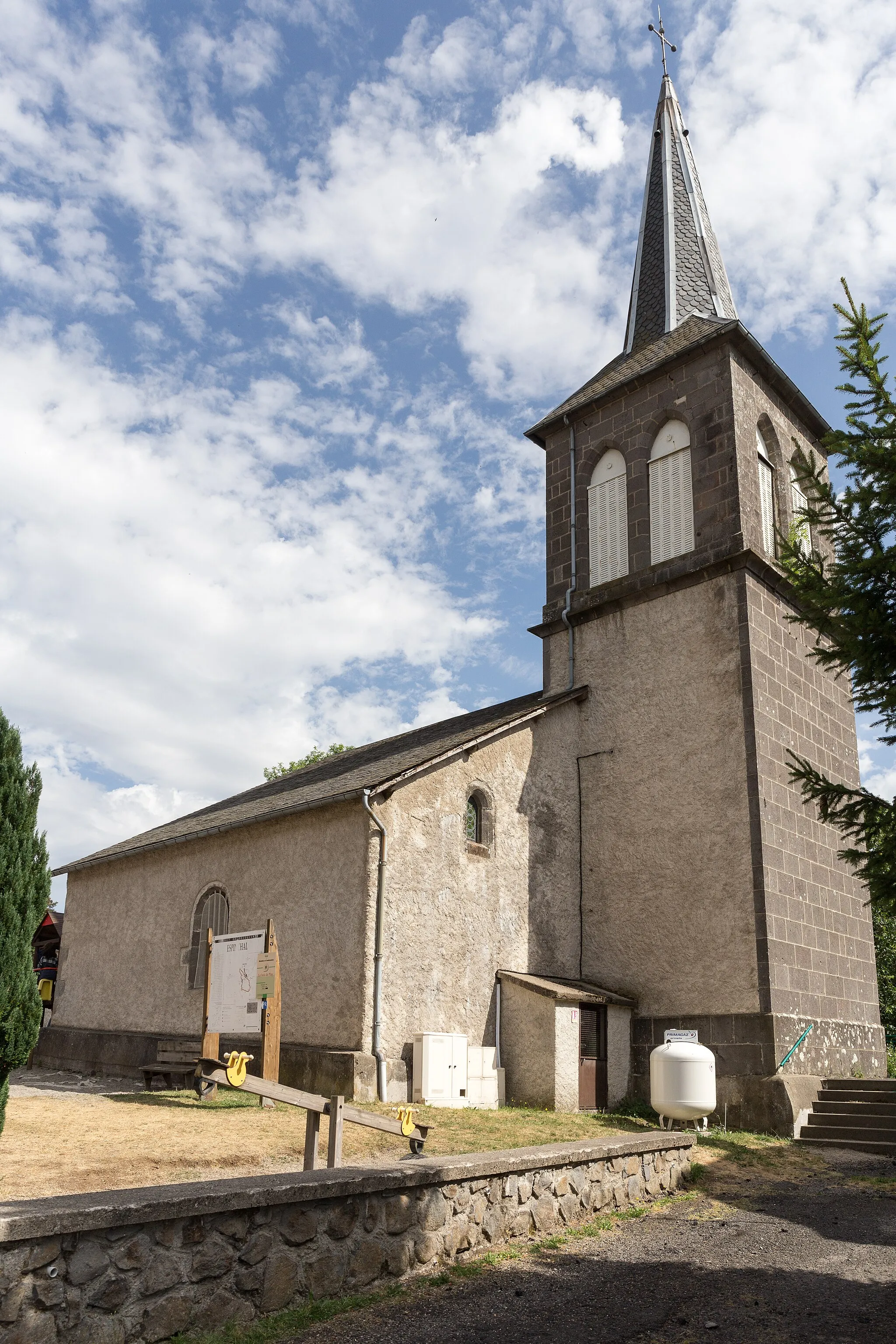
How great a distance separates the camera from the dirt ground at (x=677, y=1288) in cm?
571

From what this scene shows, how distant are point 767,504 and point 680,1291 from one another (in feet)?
47.7

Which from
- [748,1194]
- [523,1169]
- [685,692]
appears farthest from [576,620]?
[523,1169]

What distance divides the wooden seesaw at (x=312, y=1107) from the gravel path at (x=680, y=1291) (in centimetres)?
119

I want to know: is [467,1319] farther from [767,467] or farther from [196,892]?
[767,467]

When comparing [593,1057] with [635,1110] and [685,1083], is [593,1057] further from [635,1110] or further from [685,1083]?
[685,1083]

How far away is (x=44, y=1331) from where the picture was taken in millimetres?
4742

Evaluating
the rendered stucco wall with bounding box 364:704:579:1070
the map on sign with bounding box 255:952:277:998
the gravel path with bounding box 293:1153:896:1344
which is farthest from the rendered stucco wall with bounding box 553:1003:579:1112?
the gravel path with bounding box 293:1153:896:1344

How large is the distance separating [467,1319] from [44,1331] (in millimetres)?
2349

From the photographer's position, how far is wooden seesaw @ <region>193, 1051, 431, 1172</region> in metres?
6.84

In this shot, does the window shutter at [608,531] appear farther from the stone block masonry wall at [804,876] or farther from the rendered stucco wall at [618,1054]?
the rendered stucco wall at [618,1054]

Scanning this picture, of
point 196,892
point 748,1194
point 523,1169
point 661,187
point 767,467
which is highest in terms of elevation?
point 661,187

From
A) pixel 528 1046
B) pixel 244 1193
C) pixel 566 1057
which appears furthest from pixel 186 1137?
pixel 566 1057

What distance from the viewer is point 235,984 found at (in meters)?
14.2

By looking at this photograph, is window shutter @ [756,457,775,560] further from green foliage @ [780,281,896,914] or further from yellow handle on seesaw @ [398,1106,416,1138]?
yellow handle on seesaw @ [398,1106,416,1138]
